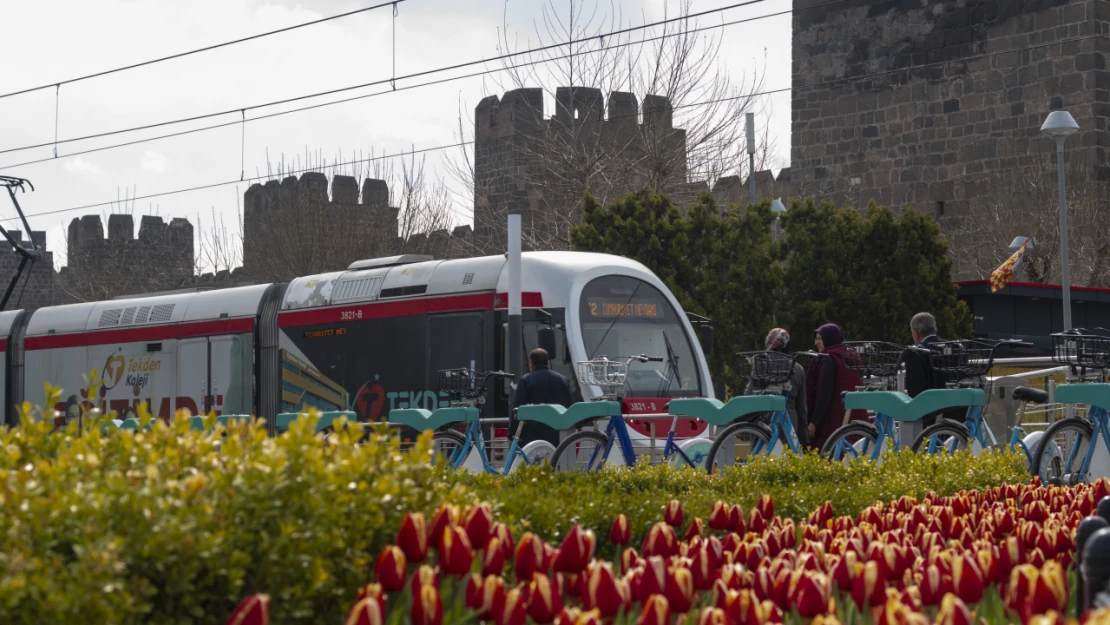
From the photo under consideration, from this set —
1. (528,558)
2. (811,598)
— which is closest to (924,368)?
(528,558)

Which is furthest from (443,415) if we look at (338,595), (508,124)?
(508,124)

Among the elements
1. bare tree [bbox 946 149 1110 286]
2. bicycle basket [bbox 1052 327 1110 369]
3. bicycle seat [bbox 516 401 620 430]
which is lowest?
bicycle seat [bbox 516 401 620 430]

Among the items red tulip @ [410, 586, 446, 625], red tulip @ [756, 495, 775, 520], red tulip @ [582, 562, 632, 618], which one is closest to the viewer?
red tulip @ [410, 586, 446, 625]

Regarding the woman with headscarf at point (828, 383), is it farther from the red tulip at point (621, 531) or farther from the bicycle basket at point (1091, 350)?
the red tulip at point (621, 531)

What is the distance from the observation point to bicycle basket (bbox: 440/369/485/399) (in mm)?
13766

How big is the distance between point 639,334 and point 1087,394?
772 centimetres

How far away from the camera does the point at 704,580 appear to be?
3.50 meters

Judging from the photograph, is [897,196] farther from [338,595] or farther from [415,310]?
[338,595]

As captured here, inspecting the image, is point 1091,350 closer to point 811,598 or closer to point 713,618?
point 811,598

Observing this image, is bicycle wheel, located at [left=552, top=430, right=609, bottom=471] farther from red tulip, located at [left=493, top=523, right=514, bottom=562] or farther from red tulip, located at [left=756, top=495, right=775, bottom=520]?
red tulip, located at [left=493, top=523, right=514, bottom=562]

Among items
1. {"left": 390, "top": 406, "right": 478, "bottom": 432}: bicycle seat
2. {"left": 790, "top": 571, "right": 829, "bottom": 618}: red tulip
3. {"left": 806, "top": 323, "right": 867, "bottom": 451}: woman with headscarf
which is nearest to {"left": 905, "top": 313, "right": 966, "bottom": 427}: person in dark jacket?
{"left": 806, "top": 323, "right": 867, "bottom": 451}: woman with headscarf

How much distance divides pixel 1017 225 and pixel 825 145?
5.29 m

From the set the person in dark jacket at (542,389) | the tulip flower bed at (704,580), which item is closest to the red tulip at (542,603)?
the tulip flower bed at (704,580)

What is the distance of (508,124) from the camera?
112 feet
